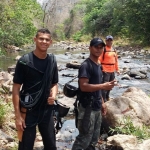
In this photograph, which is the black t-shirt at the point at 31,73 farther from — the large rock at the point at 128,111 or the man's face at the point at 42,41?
the large rock at the point at 128,111

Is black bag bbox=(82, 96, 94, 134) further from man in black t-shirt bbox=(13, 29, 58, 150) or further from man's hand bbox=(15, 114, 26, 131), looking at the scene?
man's hand bbox=(15, 114, 26, 131)

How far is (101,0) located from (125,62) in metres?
30.3

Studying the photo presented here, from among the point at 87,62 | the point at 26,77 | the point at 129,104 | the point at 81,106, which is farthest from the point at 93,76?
the point at 129,104

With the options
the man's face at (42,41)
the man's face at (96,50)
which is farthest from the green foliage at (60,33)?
the man's face at (42,41)

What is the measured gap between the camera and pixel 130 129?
4789mm

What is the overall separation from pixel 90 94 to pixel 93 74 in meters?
0.26

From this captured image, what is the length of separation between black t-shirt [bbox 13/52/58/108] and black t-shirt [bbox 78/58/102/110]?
560mm

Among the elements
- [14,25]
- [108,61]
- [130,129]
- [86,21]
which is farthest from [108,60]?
[86,21]

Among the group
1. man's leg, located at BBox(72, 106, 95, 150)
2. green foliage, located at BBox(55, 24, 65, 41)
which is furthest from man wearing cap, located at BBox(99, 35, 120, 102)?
green foliage, located at BBox(55, 24, 65, 41)

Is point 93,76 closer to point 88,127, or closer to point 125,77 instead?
point 88,127

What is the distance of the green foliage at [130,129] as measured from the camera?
14.7 feet

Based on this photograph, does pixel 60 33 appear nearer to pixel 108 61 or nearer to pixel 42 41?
pixel 108 61

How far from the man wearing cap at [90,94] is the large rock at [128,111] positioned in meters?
1.48

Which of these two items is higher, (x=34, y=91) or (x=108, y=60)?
(x=108, y=60)
